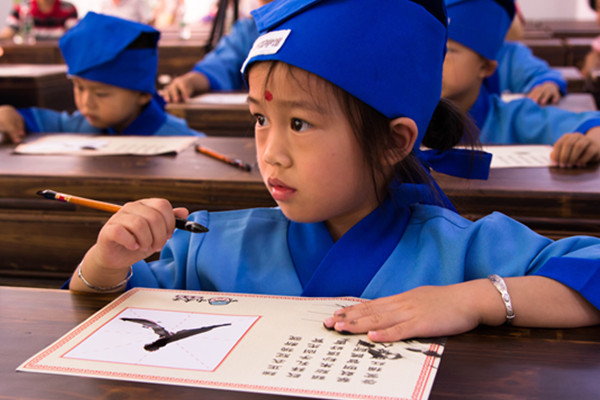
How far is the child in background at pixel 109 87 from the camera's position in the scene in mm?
2424

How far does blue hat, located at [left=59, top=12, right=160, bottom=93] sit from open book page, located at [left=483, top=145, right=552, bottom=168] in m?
1.28

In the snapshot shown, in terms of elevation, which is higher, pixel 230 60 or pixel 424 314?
pixel 424 314

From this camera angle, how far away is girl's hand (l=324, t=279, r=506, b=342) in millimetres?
791

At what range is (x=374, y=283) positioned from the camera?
100cm

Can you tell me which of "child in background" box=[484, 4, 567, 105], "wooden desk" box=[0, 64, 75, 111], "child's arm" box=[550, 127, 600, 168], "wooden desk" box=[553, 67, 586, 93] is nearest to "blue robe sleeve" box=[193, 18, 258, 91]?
"wooden desk" box=[0, 64, 75, 111]

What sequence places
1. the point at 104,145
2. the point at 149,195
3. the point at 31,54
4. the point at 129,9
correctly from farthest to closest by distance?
the point at 129,9 → the point at 31,54 → the point at 104,145 → the point at 149,195

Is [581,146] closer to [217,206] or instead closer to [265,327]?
[217,206]

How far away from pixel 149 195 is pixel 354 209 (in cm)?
68

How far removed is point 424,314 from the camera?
2.65 ft

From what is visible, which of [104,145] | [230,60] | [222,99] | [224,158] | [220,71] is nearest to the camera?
[224,158]

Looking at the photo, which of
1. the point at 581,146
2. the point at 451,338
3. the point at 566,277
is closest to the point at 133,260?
the point at 451,338

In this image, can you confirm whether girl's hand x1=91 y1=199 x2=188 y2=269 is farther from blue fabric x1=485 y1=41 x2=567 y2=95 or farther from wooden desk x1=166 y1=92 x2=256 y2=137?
blue fabric x1=485 y1=41 x2=567 y2=95

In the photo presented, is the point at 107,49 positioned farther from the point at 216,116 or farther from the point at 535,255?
the point at 535,255

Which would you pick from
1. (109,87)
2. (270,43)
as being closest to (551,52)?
(109,87)
